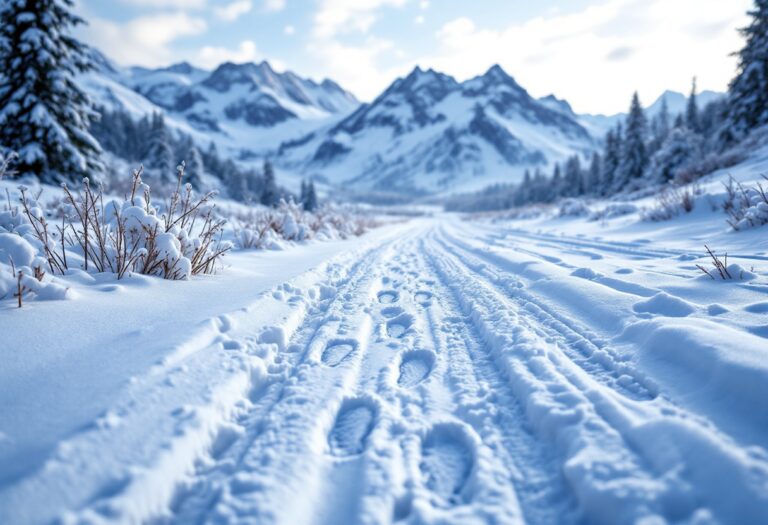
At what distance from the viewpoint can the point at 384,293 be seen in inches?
144

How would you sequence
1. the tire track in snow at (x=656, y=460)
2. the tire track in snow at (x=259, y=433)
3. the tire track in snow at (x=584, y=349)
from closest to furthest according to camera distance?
the tire track in snow at (x=656, y=460) → the tire track in snow at (x=259, y=433) → the tire track in snow at (x=584, y=349)

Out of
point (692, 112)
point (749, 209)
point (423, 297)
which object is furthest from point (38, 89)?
point (692, 112)

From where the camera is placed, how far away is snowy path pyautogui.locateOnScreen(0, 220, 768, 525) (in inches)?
41.1

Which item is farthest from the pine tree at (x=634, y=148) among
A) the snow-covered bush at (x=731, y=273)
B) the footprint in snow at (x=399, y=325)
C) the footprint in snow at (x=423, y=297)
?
the footprint in snow at (x=399, y=325)

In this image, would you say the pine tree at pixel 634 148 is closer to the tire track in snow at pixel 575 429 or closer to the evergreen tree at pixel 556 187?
the evergreen tree at pixel 556 187

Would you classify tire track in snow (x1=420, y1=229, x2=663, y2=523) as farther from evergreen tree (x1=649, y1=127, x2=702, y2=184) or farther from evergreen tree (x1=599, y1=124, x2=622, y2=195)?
evergreen tree (x1=599, y1=124, x2=622, y2=195)

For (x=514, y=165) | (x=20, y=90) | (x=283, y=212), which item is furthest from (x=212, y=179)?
(x=514, y=165)

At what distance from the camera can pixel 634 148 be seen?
29.1 meters

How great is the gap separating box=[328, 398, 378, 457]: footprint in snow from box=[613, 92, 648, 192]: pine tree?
33.1m

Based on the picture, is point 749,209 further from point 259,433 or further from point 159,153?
point 159,153

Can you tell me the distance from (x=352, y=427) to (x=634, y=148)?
1395 inches

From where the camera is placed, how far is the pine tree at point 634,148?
28.4 meters

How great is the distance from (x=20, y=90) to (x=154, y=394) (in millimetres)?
14502

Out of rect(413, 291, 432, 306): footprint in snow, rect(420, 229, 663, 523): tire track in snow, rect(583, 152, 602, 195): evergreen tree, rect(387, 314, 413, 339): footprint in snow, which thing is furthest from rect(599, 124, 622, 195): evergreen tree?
rect(420, 229, 663, 523): tire track in snow
